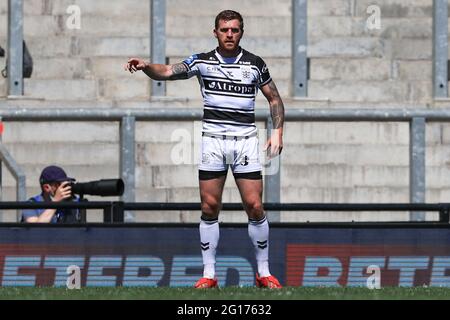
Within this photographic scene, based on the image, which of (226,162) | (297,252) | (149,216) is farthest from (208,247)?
(149,216)

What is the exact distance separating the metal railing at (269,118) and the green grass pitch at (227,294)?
6.71m

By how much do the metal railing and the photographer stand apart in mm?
3196

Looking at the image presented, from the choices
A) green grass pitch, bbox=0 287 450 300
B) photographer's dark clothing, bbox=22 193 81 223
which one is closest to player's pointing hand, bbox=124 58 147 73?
green grass pitch, bbox=0 287 450 300

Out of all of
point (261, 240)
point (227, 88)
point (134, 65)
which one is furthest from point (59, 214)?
point (134, 65)

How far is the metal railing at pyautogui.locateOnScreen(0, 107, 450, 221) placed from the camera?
18.8 metres

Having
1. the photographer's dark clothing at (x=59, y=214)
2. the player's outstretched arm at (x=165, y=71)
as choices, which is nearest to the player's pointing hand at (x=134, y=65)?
the player's outstretched arm at (x=165, y=71)

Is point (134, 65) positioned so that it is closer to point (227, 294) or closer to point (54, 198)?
point (227, 294)

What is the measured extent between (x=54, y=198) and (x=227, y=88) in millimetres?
3711

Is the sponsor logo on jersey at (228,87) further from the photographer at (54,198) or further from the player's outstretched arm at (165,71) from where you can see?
the photographer at (54,198)

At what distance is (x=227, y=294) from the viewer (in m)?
10.9

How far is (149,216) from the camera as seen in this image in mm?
18672

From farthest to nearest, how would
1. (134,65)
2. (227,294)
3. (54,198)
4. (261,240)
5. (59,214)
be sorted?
(54,198)
(59,214)
(261,240)
(134,65)
(227,294)

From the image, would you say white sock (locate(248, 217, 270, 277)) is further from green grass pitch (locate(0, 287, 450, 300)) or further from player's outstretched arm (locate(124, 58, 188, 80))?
player's outstretched arm (locate(124, 58, 188, 80))
